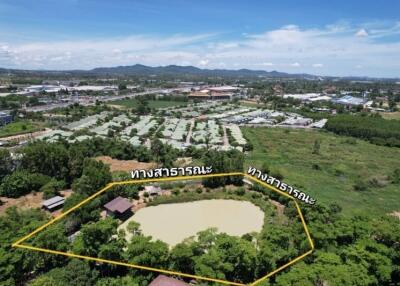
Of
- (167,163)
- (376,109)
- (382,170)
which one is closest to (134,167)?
(167,163)

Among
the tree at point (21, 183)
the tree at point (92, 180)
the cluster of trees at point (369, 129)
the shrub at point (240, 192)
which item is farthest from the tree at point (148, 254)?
the cluster of trees at point (369, 129)

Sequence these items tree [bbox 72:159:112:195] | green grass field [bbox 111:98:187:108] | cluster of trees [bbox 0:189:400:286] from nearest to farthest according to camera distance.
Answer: cluster of trees [bbox 0:189:400:286]
tree [bbox 72:159:112:195]
green grass field [bbox 111:98:187:108]

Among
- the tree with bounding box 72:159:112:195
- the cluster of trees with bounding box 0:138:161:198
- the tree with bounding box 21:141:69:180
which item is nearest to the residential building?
the tree with bounding box 72:159:112:195

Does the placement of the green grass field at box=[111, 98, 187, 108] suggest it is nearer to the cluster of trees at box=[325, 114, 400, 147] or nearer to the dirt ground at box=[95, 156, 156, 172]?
the cluster of trees at box=[325, 114, 400, 147]

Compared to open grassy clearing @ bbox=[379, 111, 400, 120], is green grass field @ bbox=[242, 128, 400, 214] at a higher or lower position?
lower

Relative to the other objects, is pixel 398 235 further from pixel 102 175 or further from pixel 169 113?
pixel 169 113

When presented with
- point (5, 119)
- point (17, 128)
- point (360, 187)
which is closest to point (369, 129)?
point (360, 187)
